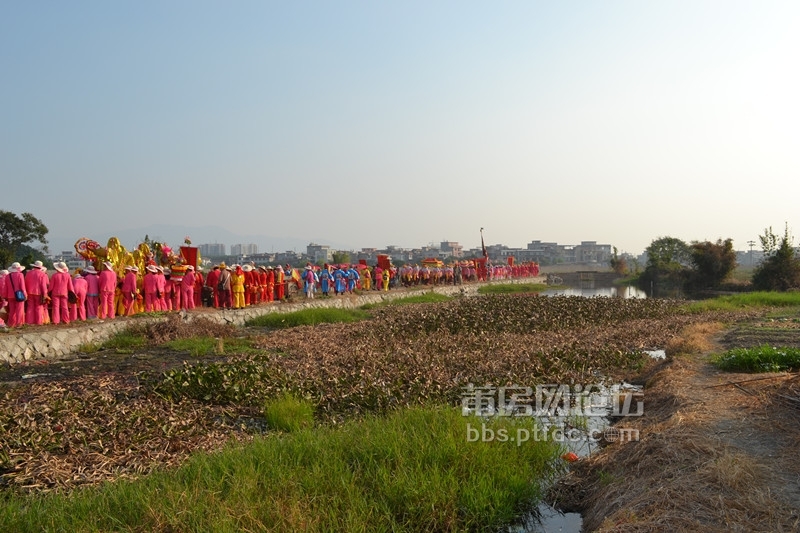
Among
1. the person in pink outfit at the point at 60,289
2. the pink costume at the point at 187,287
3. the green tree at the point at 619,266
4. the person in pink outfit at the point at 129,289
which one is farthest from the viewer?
the green tree at the point at 619,266

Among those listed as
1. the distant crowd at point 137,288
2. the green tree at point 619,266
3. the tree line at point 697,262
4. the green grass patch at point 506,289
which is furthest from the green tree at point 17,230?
the green tree at point 619,266

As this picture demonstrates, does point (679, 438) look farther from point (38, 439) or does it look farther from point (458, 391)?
point (38, 439)

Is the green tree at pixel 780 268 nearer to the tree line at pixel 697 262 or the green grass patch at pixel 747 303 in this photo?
the tree line at pixel 697 262

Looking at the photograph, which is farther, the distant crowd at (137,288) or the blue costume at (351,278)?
the blue costume at (351,278)

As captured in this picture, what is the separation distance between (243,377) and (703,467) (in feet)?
20.0

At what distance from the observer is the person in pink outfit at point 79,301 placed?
46.6ft

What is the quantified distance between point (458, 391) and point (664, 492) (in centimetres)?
389

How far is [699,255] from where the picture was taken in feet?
126

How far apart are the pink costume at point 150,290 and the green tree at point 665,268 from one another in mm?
33713

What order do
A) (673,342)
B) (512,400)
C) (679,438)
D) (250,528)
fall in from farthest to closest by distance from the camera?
(673,342), (512,400), (679,438), (250,528)

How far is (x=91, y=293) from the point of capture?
1480 centimetres

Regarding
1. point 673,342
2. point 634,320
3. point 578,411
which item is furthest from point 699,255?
point 578,411

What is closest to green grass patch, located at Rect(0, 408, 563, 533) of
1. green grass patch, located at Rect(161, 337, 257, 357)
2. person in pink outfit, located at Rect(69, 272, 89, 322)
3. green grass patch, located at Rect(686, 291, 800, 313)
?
green grass patch, located at Rect(161, 337, 257, 357)

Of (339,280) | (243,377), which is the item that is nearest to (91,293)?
(243,377)
